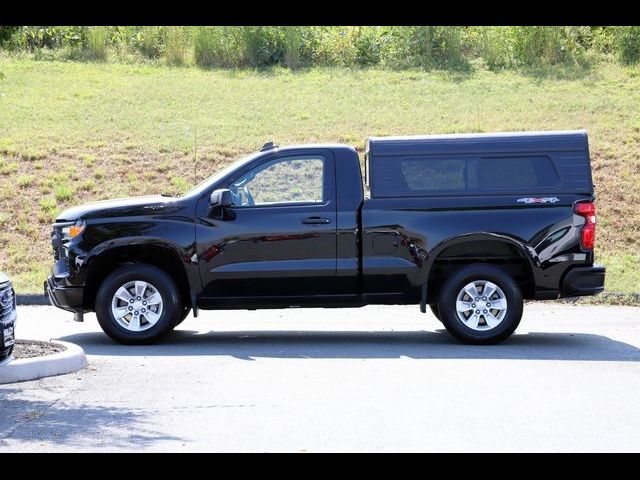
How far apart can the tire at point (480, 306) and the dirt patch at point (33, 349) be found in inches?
151

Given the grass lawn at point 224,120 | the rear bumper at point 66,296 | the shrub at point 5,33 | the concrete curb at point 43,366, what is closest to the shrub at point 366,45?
the grass lawn at point 224,120

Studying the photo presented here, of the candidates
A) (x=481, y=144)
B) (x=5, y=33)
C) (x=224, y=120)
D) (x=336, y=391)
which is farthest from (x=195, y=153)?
(x=336, y=391)

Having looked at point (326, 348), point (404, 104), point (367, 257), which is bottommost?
point (326, 348)

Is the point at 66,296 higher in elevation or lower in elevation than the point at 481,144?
lower

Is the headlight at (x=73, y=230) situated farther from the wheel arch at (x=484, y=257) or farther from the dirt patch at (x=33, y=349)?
the wheel arch at (x=484, y=257)

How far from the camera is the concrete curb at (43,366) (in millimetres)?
10375

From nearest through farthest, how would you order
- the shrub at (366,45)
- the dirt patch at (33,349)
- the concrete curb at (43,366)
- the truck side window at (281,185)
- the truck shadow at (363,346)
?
1. the concrete curb at (43,366)
2. the dirt patch at (33,349)
3. the truck shadow at (363,346)
4. the truck side window at (281,185)
5. the shrub at (366,45)

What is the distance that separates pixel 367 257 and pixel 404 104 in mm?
14500

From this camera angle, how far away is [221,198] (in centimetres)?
1269

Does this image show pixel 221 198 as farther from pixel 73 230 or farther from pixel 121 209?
pixel 73 230

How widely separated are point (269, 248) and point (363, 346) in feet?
4.49

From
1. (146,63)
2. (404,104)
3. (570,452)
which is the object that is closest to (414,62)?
(404,104)

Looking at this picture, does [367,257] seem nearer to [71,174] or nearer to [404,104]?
[71,174]

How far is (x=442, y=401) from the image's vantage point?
9461 millimetres
